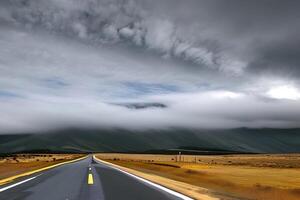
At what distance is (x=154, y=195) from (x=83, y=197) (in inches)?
113

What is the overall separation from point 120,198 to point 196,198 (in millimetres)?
2790

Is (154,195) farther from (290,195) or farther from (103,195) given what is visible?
(290,195)

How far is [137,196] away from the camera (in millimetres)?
13797

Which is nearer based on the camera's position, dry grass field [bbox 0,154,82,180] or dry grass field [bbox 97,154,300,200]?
dry grass field [bbox 97,154,300,200]

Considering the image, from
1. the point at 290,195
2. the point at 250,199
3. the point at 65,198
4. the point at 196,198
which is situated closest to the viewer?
the point at 65,198

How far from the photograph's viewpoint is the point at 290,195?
16.8 metres

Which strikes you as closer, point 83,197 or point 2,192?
point 83,197

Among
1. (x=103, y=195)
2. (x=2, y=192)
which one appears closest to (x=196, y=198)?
(x=103, y=195)

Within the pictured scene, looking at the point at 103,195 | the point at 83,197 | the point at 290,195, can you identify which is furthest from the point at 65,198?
the point at 290,195

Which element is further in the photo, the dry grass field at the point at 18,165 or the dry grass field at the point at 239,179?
the dry grass field at the point at 18,165

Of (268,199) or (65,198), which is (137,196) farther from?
(268,199)

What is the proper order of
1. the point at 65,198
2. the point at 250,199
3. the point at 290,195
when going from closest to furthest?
the point at 65,198
the point at 250,199
the point at 290,195

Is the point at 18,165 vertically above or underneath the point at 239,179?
above

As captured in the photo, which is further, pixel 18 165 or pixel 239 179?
pixel 18 165
